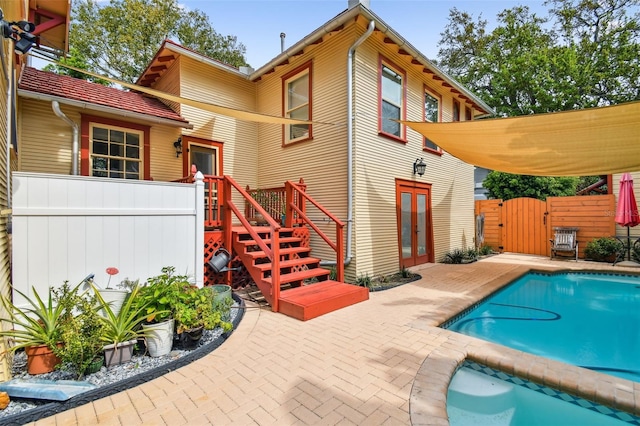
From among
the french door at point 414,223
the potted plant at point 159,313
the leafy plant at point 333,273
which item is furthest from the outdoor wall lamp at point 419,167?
the potted plant at point 159,313

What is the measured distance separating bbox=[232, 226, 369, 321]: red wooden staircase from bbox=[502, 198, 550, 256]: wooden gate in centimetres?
866

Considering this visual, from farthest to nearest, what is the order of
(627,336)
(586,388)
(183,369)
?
(627,336) → (183,369) → (586,388)

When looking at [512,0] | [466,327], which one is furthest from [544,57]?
[466,327]

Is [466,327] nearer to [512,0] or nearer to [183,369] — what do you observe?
[183,369]

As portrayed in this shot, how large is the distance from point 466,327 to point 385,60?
565 cm

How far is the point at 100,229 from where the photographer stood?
3721 mm

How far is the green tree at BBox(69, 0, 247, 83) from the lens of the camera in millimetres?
14031

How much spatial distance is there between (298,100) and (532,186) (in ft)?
40.0

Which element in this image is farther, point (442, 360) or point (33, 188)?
point (33, 188)

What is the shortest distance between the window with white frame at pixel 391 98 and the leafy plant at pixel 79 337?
5.96 meters

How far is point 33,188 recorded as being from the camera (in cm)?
327

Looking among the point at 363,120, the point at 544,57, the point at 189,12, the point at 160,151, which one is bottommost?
the point at 160,151

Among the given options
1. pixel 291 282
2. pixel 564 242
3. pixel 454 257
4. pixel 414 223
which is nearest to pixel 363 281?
pixel 291 282

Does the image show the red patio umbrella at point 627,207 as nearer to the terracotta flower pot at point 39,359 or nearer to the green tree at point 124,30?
the terracotta flower pot at point 39,359
